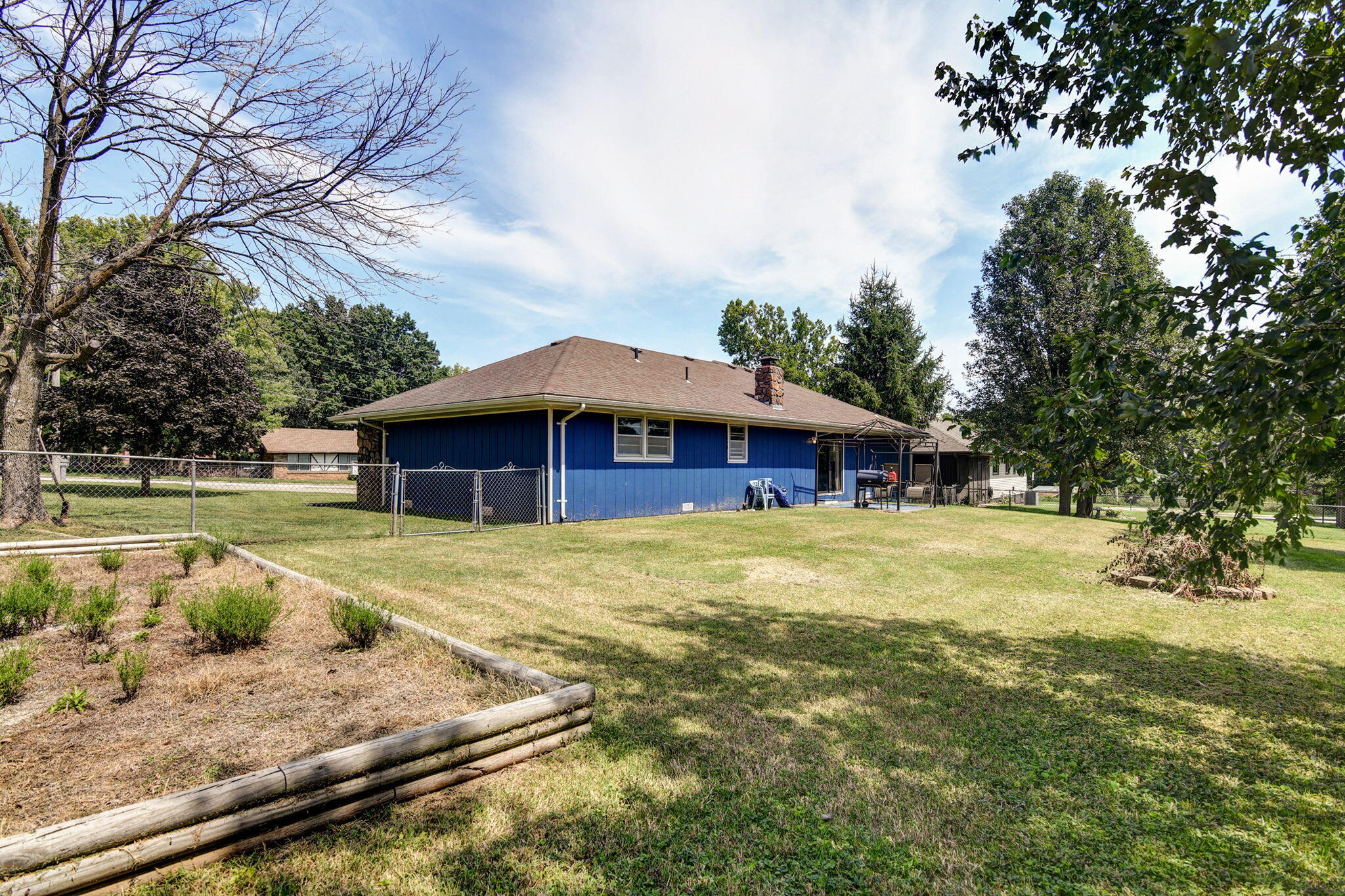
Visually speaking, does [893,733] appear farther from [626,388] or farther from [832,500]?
[832,500]

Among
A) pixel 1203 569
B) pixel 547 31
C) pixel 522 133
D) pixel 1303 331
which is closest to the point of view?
pixel 1303 331

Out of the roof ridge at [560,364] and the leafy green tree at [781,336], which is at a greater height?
the leafy green tree at [781,336]

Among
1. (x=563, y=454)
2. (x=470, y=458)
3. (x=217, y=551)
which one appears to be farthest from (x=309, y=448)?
(x=217, y=551)

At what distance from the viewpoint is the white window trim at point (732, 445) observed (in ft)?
59.4

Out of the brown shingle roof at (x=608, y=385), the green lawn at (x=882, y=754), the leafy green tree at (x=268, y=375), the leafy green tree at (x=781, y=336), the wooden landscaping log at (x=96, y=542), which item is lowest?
the green lawn at (x=882, y=754)

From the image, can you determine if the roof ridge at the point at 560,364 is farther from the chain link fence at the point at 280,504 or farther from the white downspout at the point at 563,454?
the chain link fence at the point at 280,504

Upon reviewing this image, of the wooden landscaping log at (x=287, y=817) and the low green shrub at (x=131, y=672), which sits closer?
the wooden landscaping log at (x=287, y=817)

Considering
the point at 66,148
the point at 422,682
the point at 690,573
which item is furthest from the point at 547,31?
the point at 422,682

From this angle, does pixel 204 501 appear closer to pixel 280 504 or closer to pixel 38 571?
pixel 280 504

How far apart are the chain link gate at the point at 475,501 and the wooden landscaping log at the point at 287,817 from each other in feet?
29.7

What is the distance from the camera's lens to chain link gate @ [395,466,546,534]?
12.9 metres

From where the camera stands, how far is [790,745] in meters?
3.25

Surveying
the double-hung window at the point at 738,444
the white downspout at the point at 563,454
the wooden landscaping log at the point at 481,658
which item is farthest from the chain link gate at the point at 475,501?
the wooden landscaping log at the point at 481,658

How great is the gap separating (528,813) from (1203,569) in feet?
13.3
